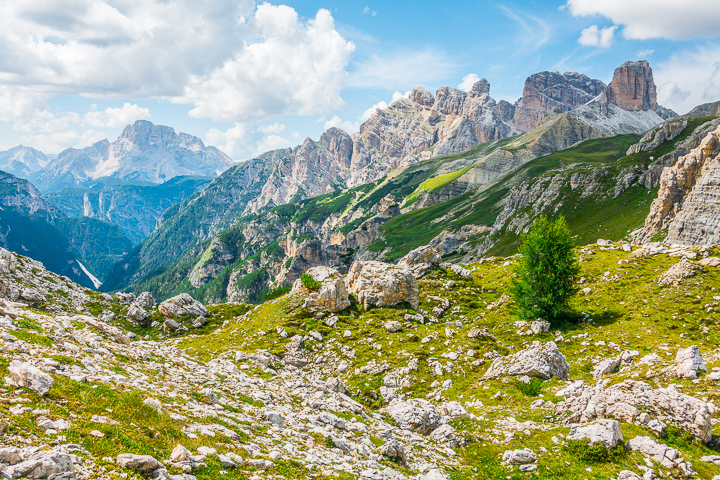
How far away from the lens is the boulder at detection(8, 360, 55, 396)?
12.1 m

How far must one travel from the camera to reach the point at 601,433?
55.8 ft

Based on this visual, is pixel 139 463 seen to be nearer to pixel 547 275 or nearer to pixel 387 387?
pixel 387 387

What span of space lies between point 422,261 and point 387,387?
3378 centimetres

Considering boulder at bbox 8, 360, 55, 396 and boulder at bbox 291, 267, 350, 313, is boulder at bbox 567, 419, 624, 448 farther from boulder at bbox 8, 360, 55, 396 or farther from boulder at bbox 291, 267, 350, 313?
boulder at bbox 291, 267, 350, 313

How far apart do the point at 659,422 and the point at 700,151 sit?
113 m

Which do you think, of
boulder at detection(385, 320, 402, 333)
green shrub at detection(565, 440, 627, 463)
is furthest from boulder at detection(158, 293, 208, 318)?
green shrub at detection(565, 440, 627, 463)

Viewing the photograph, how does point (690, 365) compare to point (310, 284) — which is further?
point (310, 284)

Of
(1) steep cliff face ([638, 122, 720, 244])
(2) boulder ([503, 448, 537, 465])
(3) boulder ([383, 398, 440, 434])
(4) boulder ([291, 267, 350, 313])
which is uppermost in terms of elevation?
(1) steep cliff face ([638, 122, 720, 244])

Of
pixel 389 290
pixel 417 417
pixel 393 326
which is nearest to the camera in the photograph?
pixel 417 417

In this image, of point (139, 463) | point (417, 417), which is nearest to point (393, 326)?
point (417, 417)

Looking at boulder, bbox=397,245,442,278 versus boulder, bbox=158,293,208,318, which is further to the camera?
boulder, bbox=397,245,442,278

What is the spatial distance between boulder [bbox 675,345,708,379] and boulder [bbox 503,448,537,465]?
11.7 m

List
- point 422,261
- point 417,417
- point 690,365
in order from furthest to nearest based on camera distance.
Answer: point 422,261 → point 417,417 → point 690,365

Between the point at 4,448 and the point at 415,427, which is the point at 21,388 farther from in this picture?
the point at 415,427
